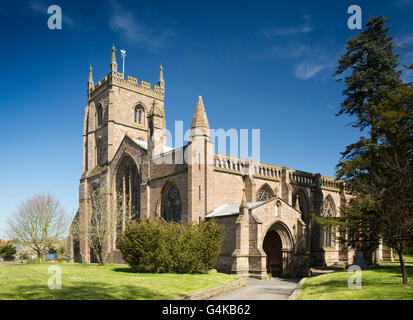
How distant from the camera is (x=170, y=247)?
21.0m

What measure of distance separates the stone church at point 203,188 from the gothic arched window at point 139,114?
0.46ft

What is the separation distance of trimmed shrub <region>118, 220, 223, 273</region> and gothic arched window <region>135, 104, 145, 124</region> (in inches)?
1130

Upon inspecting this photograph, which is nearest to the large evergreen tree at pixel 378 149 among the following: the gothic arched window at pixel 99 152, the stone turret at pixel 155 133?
the stone turret at pixel 155 133

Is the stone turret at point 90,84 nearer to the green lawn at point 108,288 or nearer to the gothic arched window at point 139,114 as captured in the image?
the gothic arched window at point 139,114

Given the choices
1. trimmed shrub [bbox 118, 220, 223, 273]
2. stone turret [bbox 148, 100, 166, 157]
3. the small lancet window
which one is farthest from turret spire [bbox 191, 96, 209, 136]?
the small lancet window

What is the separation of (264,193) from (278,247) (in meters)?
7.33

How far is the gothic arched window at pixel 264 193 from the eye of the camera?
112 feet

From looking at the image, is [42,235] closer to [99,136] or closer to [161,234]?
[99,136]

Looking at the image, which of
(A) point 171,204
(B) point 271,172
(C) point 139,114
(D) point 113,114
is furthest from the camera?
(C) point 139,114

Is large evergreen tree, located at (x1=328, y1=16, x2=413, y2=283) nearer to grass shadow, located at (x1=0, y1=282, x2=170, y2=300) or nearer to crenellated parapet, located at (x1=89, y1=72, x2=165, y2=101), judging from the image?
grass shadow, located at (x1=0, y1=282, x2=170, y2=300)

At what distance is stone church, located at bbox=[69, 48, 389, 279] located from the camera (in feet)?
85.1

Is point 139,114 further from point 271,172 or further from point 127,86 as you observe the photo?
point 271,172

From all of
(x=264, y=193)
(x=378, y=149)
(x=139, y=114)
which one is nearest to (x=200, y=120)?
(x=264, y=193)
